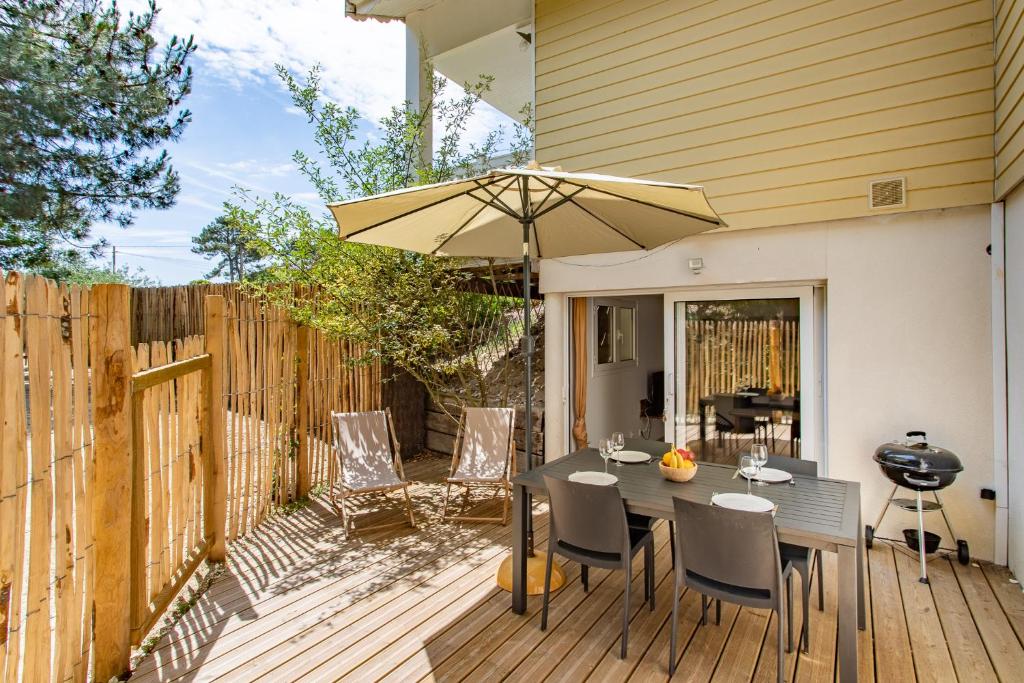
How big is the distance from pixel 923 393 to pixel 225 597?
17.4ft

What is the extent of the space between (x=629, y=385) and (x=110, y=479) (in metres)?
5.84

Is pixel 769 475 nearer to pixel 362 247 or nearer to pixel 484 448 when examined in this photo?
pixel 484 448

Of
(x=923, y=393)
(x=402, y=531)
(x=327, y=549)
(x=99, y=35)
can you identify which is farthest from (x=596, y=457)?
(x=99, y=35)

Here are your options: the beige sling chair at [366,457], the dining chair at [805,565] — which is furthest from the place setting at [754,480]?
the beige sling chair at [366,457]

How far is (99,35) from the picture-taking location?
8.92 metres

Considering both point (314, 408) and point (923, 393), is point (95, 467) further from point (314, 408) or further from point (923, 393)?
point (923, 393)

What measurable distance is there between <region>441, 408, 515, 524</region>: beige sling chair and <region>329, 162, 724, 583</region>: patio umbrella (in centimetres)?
138

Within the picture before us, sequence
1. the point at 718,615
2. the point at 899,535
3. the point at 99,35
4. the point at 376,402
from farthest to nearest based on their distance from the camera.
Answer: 1. the point at 99,35
2. the point at 376,402
3. the point at 899,535
4. the point at 718,615

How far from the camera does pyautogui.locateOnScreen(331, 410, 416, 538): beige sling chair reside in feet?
15.1

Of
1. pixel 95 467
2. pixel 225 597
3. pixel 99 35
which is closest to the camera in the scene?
pixel 95 467

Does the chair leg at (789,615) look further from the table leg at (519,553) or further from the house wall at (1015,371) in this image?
the house wall at (1015,371)

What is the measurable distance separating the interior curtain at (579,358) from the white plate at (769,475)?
2.80 metres

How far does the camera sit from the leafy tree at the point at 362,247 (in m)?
4.84

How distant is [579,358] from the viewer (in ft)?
19.5
